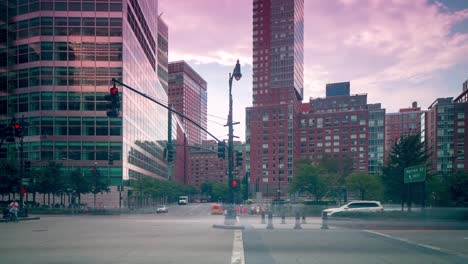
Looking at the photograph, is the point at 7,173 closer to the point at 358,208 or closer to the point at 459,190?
the point at 358,208

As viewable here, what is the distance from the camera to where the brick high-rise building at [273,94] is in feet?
516

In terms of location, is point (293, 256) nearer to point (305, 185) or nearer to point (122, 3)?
point (305, 185)

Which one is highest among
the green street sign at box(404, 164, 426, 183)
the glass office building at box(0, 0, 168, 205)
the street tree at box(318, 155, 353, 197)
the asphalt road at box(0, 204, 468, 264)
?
the glass office building at box(0, 0, 168, 205)

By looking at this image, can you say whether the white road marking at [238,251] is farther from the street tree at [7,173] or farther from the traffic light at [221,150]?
the street tree at [7,173]

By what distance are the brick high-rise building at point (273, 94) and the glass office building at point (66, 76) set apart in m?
93.7

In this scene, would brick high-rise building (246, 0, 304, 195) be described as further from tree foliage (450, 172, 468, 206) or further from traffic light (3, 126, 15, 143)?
traffic light (3, 126, 15, 143)

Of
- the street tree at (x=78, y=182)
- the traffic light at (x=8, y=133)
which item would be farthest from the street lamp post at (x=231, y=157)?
the street tree at (x=78, y=182)

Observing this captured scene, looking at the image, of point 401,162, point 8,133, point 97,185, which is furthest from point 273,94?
point 8,133

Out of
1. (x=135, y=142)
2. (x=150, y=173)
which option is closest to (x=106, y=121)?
(x=135, y=142)

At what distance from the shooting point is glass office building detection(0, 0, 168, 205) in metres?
66.2

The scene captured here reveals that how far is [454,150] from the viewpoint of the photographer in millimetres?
142750

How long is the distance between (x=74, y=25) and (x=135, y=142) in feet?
79.9

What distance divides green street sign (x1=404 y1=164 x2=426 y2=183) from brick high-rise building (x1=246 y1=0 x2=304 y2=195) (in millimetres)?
120438

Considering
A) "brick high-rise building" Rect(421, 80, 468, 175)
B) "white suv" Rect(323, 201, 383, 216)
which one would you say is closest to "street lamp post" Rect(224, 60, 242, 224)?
"white suv" Rect(323, 201, 383, 216)
